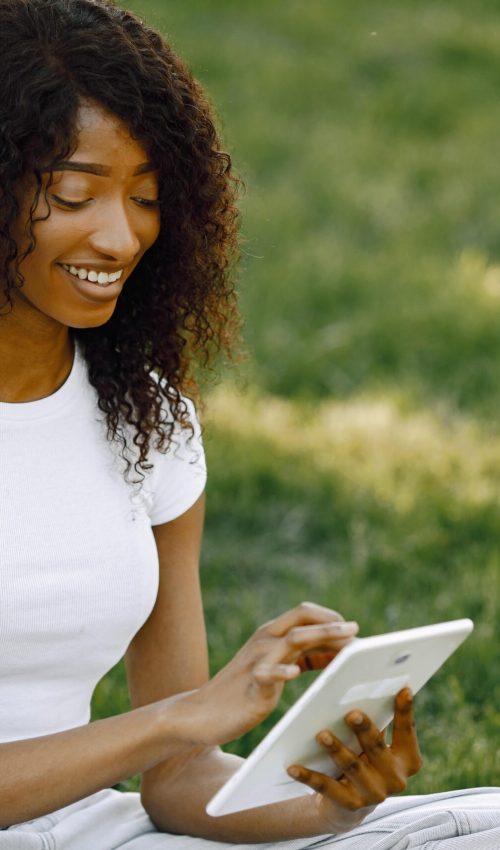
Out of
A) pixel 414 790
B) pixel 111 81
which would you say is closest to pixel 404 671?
pixel 111 81

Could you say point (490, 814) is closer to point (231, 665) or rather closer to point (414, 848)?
point (414, 848)

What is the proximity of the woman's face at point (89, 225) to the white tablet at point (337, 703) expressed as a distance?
67 cm

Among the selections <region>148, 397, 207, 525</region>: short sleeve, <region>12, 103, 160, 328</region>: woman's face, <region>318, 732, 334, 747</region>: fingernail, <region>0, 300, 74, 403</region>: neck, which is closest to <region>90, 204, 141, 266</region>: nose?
<region>12, 103, 160, 328</region>: woman's face

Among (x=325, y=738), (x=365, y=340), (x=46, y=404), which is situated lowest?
(x=365, y=340)

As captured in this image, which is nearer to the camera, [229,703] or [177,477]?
[229,703]

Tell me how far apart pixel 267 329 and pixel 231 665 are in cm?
360

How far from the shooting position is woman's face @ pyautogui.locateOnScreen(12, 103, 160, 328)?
6.41 feet

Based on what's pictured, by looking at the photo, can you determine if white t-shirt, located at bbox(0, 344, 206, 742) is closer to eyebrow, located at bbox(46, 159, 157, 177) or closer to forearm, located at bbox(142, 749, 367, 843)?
forearm, located at bbox(142, 749, 367, 843)

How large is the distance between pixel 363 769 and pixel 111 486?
0.58m

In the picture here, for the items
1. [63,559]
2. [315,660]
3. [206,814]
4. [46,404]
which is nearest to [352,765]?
[315,660]

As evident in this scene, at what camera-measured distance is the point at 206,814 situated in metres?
2.15

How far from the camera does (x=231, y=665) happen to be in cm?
177

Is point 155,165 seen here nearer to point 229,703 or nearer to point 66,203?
point 66,203

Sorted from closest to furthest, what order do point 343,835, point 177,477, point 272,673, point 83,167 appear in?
point 272,673 → point 83,167 → point 343,835 → point 177,477
